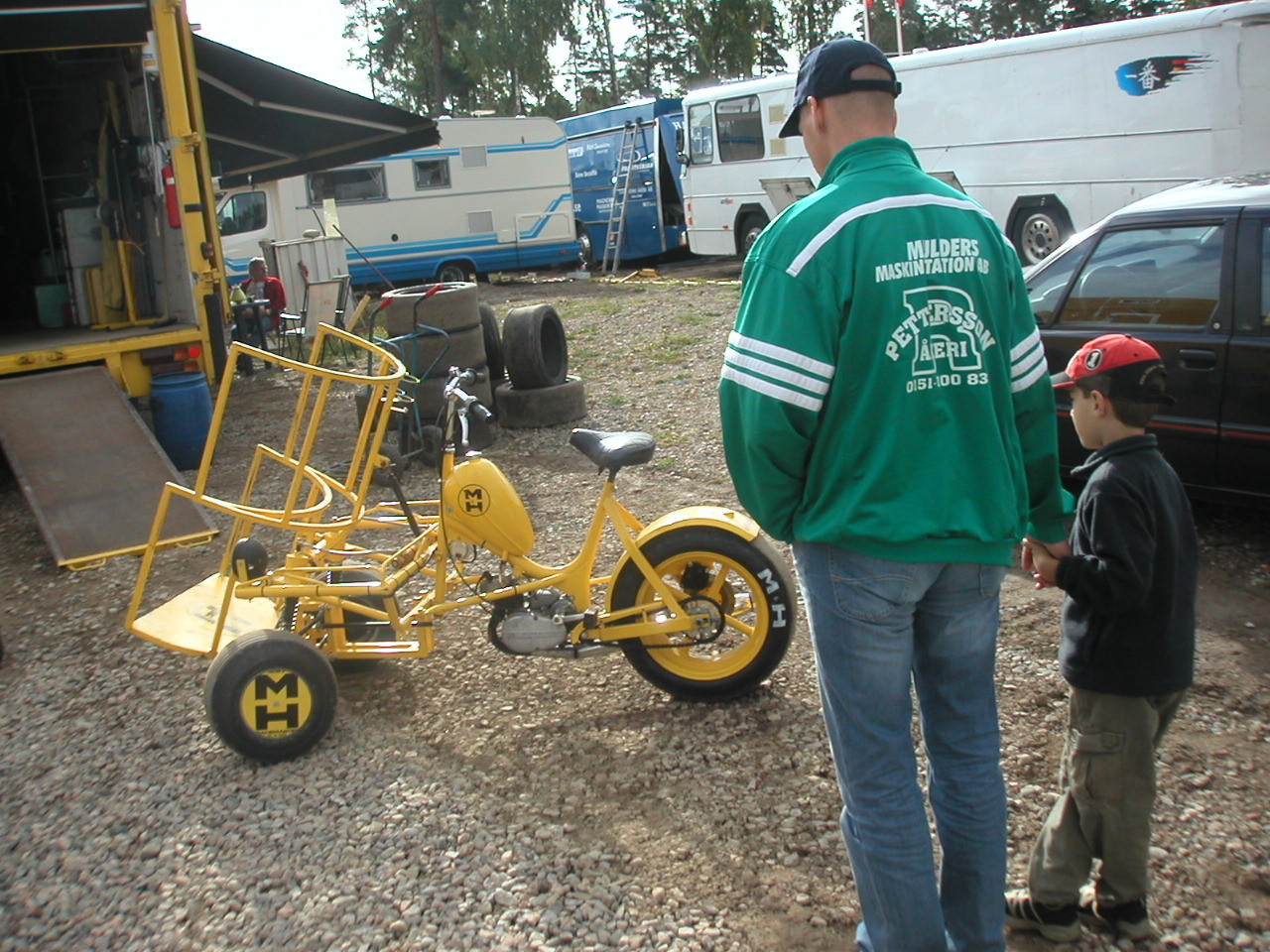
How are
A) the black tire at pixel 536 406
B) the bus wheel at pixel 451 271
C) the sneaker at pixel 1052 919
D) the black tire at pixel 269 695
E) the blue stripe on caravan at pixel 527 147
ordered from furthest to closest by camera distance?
the blue stripe on caravan at pixel 527 147 → the bus wheel at pixel 451 271 → the black tire at pixel 536 406 → the black tire at pixel 269 695 → the sneaker at pixel 1052 919

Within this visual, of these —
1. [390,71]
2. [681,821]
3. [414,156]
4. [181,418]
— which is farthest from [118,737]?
[390,71]

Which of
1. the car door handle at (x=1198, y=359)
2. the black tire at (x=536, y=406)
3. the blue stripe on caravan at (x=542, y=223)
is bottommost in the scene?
the black tire at (x=536, y=406)

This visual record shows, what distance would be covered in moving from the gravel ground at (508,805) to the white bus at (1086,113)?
8546 millimetres

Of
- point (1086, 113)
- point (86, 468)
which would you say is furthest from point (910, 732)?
point (1086, 113)

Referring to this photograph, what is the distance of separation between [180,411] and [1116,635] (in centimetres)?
695

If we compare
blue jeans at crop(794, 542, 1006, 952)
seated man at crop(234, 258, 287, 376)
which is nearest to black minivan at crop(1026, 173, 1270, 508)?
blue jeans at crop(794, 542, 1006, 952)

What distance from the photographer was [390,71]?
5478cm

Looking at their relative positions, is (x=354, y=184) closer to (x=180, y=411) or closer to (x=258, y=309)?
(x=258, y=309)

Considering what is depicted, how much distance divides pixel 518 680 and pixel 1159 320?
11.1 feet

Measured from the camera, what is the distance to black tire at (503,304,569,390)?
8625mm

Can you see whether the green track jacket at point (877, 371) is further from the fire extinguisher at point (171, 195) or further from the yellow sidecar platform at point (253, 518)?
the fire extinguisher at point (171, 195)

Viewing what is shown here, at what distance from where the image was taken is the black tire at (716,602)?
3951 millimetres

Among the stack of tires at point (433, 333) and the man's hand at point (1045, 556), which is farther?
the stack of tires at point (433, 333)

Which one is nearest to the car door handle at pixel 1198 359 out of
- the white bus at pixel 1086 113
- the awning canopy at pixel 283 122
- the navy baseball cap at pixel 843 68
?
the navy baseball cap at pixel 843 68
